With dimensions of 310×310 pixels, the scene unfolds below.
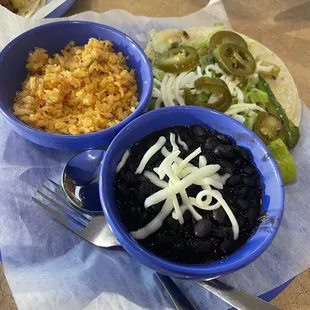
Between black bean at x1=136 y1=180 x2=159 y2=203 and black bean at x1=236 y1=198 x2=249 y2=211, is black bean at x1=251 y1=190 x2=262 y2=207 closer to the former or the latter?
black bean at x1=236 y1=198 x2=249 y2=211

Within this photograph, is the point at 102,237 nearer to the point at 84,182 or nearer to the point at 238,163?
the point at 84,182

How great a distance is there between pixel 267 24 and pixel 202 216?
187cm

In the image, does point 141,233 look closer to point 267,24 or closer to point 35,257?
point 35,257

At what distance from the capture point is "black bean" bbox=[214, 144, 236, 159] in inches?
57.6

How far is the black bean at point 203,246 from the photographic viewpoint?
129 cm

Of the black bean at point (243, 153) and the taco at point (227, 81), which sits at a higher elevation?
the black bean at point (243, 153)

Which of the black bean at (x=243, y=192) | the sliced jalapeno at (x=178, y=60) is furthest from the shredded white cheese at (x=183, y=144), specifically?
the sliced jalapeno at (x=178, y=60)

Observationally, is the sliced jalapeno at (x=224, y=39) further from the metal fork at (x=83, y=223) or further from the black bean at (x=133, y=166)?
the metal fork at (x=83, y=223)

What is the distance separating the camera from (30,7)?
8.35ft

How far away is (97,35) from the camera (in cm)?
196

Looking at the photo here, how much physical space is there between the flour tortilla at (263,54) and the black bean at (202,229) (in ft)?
2.96

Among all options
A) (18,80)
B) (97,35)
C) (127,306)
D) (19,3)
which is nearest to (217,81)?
(97,35)

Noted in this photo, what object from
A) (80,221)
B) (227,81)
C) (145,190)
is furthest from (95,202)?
(227,81)

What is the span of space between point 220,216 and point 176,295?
1.04 ft
